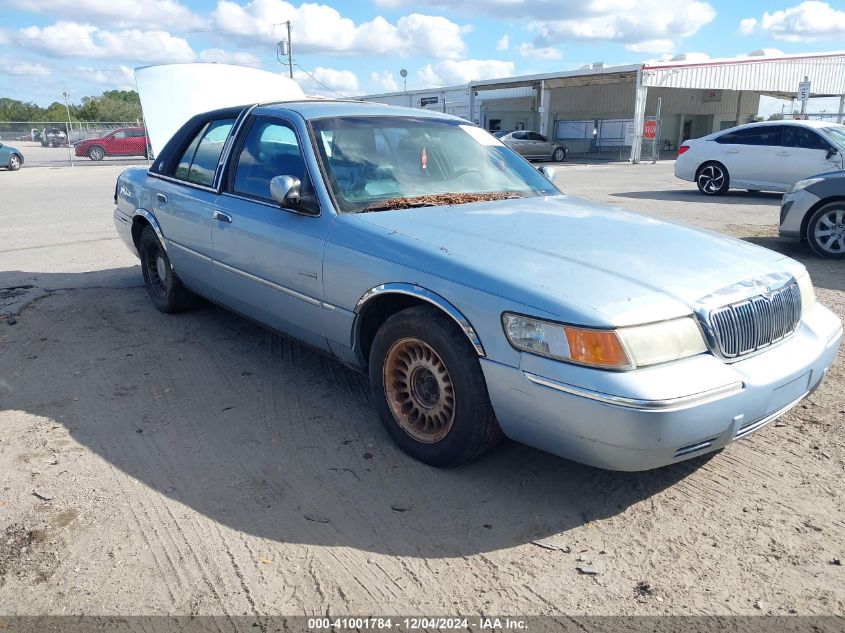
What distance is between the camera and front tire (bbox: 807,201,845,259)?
25.2 feet

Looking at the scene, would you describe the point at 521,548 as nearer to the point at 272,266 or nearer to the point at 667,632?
the point at 667,632

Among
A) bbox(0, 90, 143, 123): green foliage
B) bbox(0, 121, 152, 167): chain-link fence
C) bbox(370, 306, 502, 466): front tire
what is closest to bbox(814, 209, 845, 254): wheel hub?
bbox(370, 306, 502, 466): front tire

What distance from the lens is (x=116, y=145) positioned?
32.5 m

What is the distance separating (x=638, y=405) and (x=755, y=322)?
2.55 ft

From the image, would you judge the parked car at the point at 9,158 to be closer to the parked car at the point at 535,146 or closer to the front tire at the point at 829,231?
the parked car at the point at 535,146

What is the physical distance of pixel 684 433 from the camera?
2576mm

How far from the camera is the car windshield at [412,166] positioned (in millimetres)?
3795

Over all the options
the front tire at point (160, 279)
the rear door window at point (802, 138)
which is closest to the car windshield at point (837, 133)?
the rear door window at point (802, 138)

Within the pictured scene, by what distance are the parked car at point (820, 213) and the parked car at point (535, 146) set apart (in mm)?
23573

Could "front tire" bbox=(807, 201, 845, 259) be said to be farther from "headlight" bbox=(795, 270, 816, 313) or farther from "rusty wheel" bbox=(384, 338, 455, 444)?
"rusty wheel" bbox=(384, 338, 455, 444)

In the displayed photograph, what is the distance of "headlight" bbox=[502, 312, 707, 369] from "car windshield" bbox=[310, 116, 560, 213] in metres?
1.29

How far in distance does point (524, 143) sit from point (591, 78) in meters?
5.91

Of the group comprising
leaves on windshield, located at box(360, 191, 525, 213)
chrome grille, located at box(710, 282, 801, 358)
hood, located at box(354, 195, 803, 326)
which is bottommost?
chrome grille, located at box(710, 282, 801, 358)

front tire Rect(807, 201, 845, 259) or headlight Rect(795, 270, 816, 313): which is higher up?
headlight Rect(795, 270, 816, 313)
